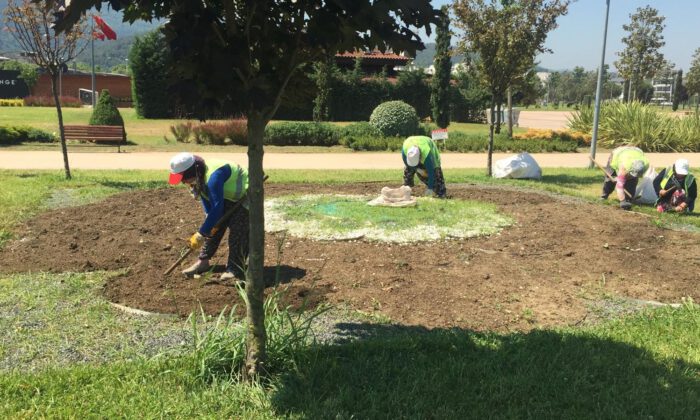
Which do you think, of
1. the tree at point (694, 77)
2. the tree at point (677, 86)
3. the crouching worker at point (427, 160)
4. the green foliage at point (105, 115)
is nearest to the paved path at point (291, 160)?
the green foliage at point (105, 115)

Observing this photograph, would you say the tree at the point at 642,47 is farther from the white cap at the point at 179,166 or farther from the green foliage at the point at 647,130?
the white cap at the point at 179,166

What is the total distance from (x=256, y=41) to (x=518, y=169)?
1026 cm

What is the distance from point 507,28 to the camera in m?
11.3

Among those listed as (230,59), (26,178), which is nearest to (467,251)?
(230,59)

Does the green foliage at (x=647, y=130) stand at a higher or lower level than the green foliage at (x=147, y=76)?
lower

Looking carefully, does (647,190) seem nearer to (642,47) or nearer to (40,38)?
(40,38)

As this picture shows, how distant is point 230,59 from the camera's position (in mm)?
2535

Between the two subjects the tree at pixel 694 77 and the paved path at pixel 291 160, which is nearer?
the paved path at pixel 291 160

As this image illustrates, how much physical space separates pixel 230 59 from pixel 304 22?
50cm

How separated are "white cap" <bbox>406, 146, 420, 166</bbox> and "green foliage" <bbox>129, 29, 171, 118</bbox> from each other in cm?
2132

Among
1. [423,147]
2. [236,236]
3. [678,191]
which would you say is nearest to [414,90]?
[678,191]

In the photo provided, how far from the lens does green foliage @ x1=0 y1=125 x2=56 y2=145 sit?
1803cm

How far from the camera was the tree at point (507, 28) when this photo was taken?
37.0ft

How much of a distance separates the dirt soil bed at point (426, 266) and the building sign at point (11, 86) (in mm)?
54331
